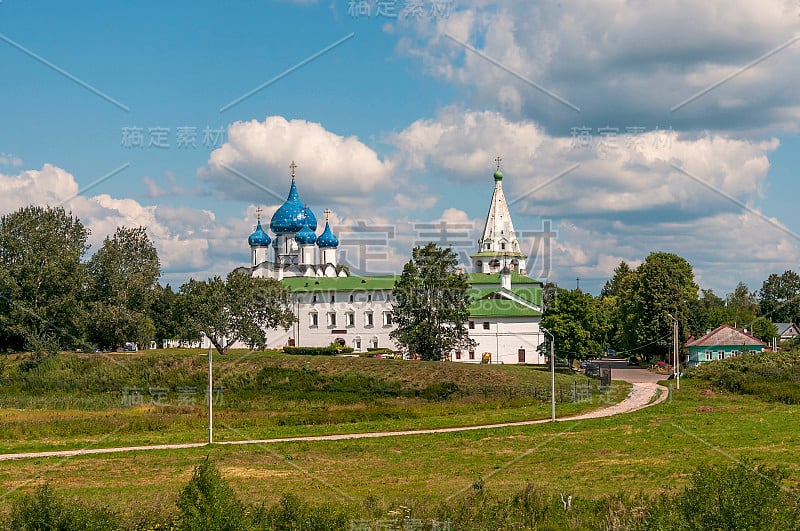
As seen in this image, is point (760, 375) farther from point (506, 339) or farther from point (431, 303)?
point (506, 339)

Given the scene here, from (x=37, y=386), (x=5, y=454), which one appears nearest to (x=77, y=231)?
(x=37, y=386)

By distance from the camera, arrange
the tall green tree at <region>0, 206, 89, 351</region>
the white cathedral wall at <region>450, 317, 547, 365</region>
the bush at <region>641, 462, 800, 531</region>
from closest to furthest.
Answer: the bush at <region>641, 462, 800, 531</region>
the tall green tree at <region>0, 206, 89, 351</region>
the white cathedral wall at <region>450, 317, 547, 365</region>

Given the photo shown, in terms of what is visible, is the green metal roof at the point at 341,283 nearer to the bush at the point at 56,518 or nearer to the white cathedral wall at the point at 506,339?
the white cathedral wall at the point at 506,339

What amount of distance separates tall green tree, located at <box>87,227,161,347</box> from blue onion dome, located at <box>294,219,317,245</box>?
19542 mm

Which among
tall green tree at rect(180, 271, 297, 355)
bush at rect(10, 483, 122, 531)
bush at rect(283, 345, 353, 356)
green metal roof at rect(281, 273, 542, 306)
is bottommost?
bush at rect(10, 483, 122, 531)

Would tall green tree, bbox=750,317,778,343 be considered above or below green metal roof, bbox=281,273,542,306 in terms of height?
below

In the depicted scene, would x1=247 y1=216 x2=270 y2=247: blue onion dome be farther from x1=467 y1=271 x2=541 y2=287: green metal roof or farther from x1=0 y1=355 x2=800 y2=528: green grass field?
x1=0 y1=355 x2=800 y2=528: green grass field

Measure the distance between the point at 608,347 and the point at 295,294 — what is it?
42.2 meters

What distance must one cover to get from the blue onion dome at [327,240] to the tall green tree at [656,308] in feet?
102

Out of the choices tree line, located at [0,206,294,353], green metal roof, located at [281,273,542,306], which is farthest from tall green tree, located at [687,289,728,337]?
tree line, located at [0,206,294,353]

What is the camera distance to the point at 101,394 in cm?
5022

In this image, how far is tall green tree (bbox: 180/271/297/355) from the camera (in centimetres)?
6650

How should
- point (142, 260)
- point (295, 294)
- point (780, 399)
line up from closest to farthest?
point (780, 399)
point (142, 260)
point (295, 294)

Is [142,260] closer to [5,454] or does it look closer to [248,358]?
[248,358]
